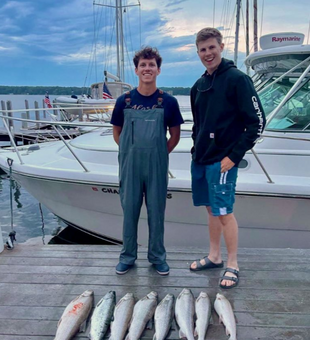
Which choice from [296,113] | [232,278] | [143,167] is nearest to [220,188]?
[143,167]

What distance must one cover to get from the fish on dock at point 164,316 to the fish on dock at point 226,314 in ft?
1.04

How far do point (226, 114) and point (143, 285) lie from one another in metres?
1.48

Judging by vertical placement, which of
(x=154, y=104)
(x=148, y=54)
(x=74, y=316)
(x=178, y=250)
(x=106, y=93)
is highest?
(x=148, y=54)

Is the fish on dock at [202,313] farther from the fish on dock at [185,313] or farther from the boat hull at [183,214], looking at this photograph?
the boat hull at [183,214]

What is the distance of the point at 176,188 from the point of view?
382 cm

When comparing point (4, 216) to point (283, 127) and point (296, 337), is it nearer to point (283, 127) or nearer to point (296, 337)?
point (283, 127)

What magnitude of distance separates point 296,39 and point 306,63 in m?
0.62

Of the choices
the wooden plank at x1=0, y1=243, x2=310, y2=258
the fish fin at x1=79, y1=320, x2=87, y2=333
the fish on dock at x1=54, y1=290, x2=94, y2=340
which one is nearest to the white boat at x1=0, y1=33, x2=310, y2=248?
the wooden plank at x1=0, y1=243, x2=310, y2=258

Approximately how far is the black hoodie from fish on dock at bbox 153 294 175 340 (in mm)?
1056

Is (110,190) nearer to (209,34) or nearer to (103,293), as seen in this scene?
(103,293)

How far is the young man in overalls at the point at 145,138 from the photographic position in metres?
2.49

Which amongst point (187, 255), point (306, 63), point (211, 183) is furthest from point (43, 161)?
point (306, 63)

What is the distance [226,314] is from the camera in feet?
7.04

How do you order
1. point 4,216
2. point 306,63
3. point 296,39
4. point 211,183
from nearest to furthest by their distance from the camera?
point 211,183 → point 306,63 → point 296,39 → point 4,216
